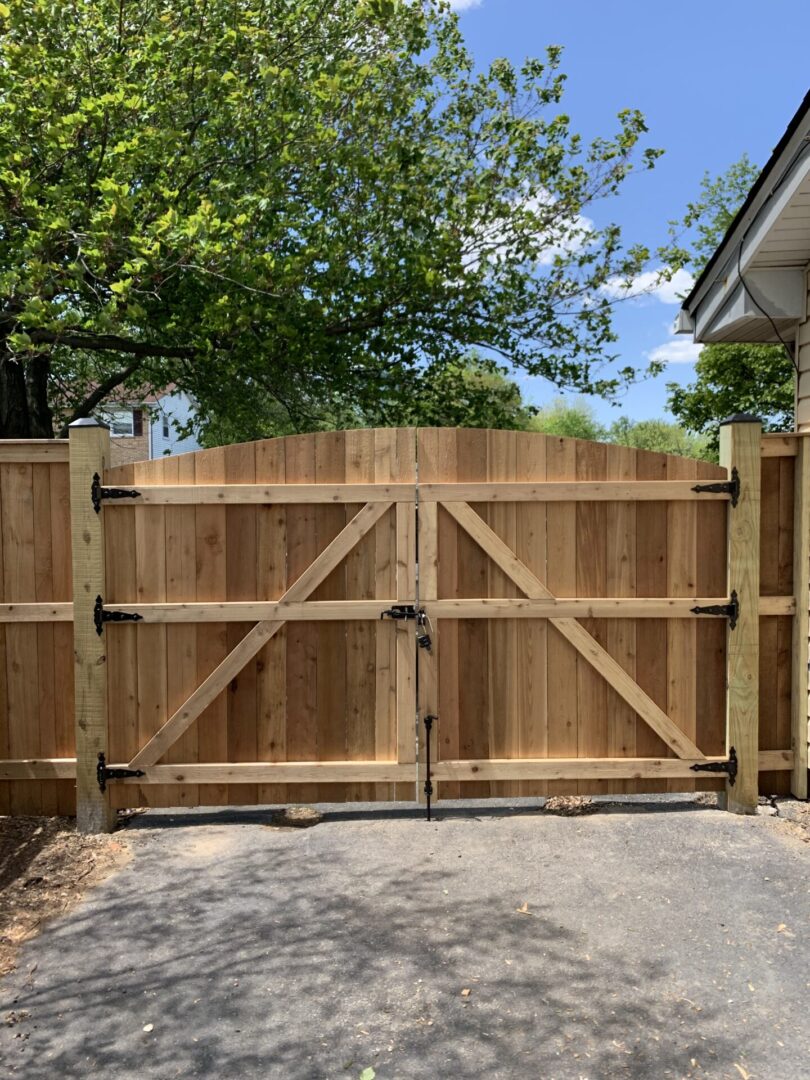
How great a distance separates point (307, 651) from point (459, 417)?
7.36 meters

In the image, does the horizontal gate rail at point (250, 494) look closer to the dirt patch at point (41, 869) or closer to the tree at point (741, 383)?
the dirt patch at point (41, 869)

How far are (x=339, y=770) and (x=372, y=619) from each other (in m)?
0.90

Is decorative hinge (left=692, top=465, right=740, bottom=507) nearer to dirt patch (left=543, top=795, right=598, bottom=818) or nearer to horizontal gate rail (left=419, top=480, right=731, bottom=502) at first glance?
horizontal gate rail (left=419, top=480, right=731, bottom=502)

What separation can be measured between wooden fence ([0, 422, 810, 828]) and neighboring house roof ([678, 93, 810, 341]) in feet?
4.05

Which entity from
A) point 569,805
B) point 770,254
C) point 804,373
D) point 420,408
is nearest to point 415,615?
point 569,805

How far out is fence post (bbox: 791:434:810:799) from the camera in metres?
5.15

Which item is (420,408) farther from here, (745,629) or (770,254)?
(745,629)

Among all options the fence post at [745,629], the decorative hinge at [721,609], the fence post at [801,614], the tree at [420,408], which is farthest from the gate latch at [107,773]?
the tree at [420,408]

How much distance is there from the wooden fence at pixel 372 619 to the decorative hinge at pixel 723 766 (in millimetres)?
18

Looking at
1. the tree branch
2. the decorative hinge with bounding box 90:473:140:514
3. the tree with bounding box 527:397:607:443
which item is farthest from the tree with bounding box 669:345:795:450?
the tree with bounding box 527:397:607:443

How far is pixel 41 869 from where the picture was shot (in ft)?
14.6

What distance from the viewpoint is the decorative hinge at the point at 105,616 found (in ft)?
16.3

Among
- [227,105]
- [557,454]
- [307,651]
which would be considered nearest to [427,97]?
[227,105]

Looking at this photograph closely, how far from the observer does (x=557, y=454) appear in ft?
16.7
